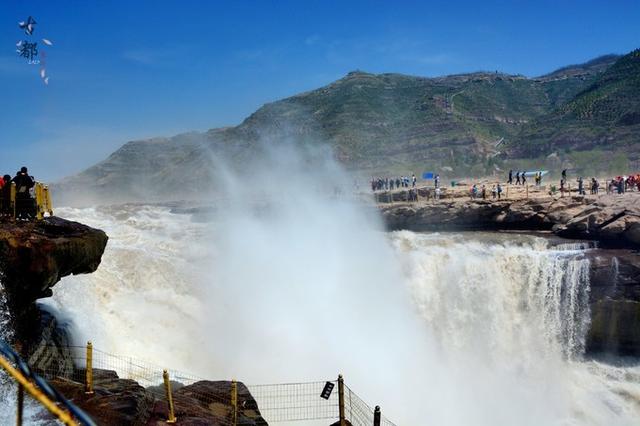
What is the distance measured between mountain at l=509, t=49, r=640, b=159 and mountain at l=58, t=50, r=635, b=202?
13.9 inches

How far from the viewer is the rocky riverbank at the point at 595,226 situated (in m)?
→ 20.6

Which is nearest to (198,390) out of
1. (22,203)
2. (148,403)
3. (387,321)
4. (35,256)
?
(148,403)

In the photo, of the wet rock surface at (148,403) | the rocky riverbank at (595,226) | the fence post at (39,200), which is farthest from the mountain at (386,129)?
the fence post at (39,200)

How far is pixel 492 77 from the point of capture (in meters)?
119

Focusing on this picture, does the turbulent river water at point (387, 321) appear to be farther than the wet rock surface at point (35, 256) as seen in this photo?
Yes

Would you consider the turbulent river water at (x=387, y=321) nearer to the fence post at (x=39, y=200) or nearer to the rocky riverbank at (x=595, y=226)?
the rocky riverbank at (x=595, y=226)

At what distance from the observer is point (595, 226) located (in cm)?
2394

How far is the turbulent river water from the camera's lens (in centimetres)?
1678

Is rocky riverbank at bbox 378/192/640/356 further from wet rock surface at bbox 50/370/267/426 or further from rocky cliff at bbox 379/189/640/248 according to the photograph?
wet rock surface at bbox 50/370/267/426

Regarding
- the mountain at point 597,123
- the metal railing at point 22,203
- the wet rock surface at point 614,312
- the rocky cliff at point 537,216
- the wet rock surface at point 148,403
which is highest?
the mountain at point 597,123

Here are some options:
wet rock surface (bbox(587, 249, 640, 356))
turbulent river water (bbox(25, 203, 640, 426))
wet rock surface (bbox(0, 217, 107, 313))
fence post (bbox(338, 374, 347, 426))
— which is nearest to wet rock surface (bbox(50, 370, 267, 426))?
fence post (bbox(338, 374, 347, 426))

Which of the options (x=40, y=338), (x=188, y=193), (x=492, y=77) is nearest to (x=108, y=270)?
(x=40, y=338)

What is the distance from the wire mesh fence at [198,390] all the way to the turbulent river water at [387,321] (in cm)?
70

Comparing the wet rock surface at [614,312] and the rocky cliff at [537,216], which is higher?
the rocky cliff at [537,216]
